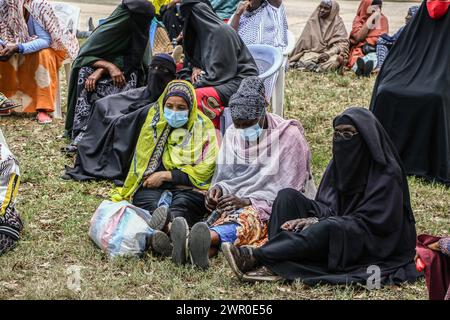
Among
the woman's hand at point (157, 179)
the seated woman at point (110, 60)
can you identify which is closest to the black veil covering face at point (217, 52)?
the seated woman at point (110, 60)

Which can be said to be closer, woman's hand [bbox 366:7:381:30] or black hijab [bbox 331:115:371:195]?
black hijab [bbox 331:115:371:195]

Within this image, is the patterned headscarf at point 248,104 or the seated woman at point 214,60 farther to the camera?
the seated woman at point 214,60

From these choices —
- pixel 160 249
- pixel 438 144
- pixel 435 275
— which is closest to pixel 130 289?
pixel 160 249

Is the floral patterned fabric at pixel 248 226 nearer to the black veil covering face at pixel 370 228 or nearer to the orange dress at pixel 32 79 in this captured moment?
the black veil covering face at pixel 370 228

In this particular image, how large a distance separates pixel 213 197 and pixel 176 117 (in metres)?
0.63

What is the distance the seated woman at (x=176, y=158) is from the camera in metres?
5.30

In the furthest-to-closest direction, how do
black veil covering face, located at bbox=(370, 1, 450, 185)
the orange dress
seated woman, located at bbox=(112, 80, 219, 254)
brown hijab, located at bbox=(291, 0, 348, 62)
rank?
brown hijab, located at bbox=(291, 0, 348, 62) → the orange dress → black veil covering face, located at bbox=(370, 1, 450, 185) → seated woman, located at bbox=(112, 80, 219, 254)

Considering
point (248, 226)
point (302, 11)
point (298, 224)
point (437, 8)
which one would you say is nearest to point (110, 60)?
point (437, 8)

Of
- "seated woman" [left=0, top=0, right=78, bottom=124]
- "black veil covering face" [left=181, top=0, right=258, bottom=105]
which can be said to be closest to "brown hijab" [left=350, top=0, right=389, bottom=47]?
"seated woman" [left=0, top=0, right=78, bottom=124]

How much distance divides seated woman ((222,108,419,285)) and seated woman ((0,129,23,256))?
4.47 feet

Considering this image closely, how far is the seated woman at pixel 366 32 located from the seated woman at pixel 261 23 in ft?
7.22

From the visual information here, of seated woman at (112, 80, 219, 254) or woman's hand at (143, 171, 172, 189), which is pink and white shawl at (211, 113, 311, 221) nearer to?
seated woman at (112, 80, 219, 254)

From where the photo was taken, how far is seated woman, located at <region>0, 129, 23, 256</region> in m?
4.88

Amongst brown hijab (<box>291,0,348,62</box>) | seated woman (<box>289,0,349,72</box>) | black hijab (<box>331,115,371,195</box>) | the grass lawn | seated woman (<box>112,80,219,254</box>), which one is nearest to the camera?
the grass lawn
